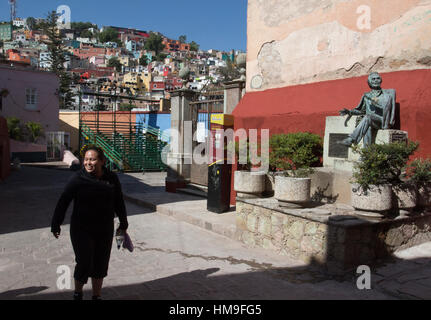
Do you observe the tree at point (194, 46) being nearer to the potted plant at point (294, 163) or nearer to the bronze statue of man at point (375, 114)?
the potted plant at point (294, 163)

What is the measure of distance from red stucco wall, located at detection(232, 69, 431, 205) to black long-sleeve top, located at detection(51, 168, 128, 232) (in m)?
4.59

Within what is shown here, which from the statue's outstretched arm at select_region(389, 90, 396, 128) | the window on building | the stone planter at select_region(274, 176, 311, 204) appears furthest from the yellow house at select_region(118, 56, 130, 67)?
the stone planter at select_region(274, 176, 311, 204)

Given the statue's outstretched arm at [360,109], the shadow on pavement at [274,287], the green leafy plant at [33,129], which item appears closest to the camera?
the shadow on pavement at [274,287]

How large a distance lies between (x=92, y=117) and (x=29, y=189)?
18273 millimetres

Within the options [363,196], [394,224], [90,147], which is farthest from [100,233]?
[394,224]

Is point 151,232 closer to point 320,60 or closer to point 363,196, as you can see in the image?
point 363,196

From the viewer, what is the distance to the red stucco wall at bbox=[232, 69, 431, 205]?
19.1ft

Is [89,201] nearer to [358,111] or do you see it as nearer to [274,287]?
[274,287]

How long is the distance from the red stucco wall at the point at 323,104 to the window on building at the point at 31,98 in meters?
21.3

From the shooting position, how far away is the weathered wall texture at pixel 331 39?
6418 mm

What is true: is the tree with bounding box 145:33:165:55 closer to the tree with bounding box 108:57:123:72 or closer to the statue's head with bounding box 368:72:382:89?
the tree with bounding box 108:57:123:72

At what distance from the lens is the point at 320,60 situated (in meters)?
8.05

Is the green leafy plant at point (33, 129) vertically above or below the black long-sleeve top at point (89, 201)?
above

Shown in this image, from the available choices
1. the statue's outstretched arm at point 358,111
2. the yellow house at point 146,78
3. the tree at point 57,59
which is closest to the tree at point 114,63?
the yellow house at point 146,78
